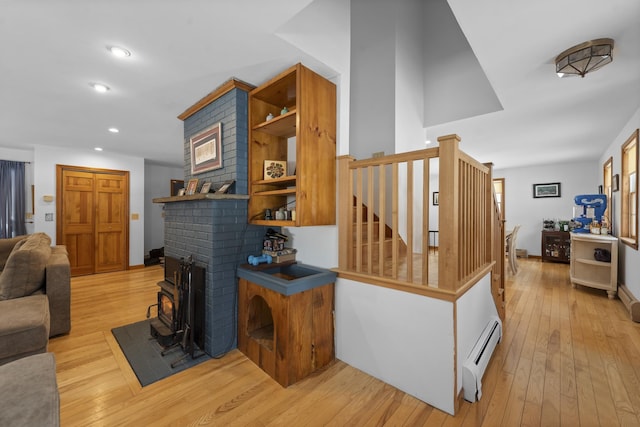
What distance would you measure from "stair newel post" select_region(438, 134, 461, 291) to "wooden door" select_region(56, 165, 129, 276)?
19.9 feet

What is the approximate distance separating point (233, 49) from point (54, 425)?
220 centimetres

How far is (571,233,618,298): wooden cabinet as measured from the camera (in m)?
3.82

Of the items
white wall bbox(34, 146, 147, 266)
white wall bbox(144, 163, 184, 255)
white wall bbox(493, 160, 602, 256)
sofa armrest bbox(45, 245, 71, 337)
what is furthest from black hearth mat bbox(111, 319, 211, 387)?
white wall bbox(493, 160, 602, 256)

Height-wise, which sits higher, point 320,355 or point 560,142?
point 560,142

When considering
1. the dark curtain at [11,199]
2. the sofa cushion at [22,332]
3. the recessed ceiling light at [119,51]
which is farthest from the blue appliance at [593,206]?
the dark curtain at [11,199]

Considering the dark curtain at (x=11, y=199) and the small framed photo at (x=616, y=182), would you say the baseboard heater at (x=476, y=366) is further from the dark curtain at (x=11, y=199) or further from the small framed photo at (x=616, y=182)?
the dark curtain at (x=11, y=199)

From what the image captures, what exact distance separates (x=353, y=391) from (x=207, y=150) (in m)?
2.48

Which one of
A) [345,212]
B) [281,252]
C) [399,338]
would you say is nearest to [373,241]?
[345,212]

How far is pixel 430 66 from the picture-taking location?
3664mm

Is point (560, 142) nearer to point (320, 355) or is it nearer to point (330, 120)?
point (330, 120)

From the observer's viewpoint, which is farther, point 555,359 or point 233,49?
point 555,359

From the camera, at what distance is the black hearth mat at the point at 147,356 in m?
2.05

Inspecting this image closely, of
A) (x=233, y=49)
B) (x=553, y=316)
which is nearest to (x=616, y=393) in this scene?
(x=553, y=316)

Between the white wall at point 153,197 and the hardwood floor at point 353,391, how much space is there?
3900 mm
